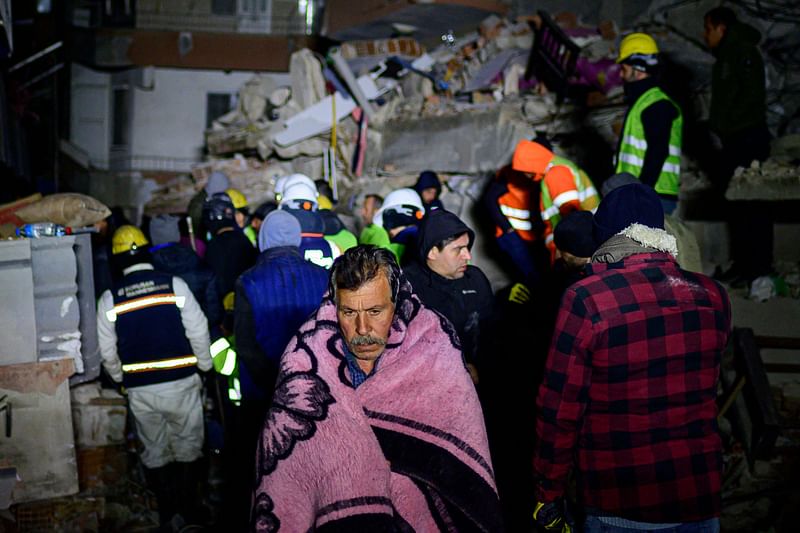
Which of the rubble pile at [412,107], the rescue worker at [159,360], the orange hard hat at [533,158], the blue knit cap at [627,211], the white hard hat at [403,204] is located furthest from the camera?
the rubble pile at [412,107]

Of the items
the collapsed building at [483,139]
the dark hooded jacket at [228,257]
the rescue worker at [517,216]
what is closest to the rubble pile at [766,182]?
the collapsed building at [483,139]

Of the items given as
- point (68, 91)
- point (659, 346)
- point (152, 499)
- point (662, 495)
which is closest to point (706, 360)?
point (659, 346)

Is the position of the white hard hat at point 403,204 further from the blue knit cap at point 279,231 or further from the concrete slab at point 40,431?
the concrete slab at point 40,431

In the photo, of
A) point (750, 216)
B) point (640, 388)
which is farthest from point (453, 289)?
point (750, 216)

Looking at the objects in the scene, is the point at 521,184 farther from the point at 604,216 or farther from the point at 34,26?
the point at 34,26

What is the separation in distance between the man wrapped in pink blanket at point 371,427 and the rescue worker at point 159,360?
2888mm

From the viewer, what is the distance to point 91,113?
22828mm

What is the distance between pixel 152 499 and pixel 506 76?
7887mm

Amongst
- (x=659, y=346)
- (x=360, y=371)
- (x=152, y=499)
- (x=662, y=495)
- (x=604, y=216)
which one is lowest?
(x=152, y=499)

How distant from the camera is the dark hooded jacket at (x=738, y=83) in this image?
19.4 feet

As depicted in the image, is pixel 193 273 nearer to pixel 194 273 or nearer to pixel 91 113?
pixel 194 273

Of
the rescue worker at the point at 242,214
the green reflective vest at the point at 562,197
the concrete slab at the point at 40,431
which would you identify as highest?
the green reflective vest at the point at 562,197

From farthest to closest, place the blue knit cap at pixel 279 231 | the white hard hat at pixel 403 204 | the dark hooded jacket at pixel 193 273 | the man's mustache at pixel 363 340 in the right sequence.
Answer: the dark hooded jacket at pixel 193 273 < the white hard hat at pixel 403 204 < the blue knit cap at pixel 279 231 < the man's mustache at pixel 363 340

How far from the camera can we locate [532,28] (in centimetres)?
1156
